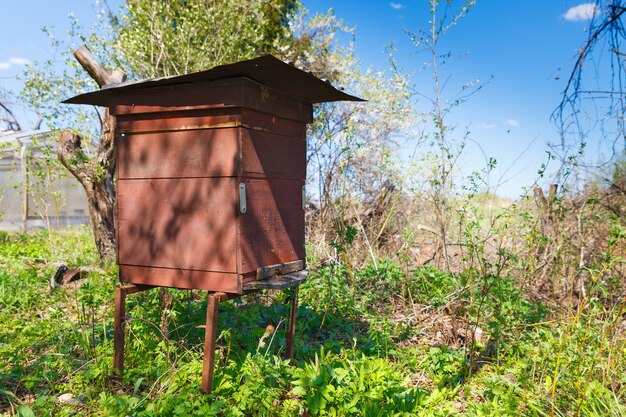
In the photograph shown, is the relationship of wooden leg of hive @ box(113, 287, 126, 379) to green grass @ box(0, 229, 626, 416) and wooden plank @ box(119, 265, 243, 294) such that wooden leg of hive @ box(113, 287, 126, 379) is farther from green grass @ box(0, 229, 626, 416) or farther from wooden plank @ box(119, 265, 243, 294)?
wooden plank @ box(119, 265, 243, 294)

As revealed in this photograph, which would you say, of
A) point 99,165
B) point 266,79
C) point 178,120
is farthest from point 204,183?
point 99,165

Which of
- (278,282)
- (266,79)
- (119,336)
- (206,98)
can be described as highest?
(266,79)

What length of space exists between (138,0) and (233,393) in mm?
10135

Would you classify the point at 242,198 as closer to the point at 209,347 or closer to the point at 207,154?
the point at 207,154

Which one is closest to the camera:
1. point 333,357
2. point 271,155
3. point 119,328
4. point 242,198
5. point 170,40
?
point 242,198

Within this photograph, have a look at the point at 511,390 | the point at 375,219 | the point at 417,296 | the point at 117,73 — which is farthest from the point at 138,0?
the point at 511,390

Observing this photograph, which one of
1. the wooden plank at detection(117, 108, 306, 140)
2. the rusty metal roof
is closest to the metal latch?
the wooden plank at detection(117, 108, 306, 140)

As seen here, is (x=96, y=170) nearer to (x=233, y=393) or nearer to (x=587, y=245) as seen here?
(x=233, y=393)

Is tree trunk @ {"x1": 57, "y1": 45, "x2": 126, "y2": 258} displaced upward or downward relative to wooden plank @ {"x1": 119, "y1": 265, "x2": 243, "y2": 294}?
upward

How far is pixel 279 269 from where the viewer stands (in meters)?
3.32

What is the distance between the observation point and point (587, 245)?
5.33 metres

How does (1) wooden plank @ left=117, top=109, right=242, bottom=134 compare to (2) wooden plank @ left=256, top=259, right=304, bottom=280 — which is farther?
(2) wooden plank @ left=256, top=259, right=304, bottom=280

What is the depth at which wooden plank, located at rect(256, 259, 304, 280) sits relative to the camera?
312 centimetres

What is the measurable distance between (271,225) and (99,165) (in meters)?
4.29
